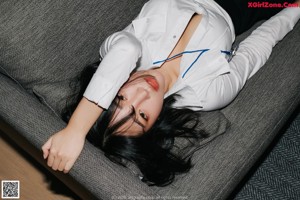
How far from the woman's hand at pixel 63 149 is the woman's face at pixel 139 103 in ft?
0.51

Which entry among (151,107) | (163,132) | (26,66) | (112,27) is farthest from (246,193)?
(26,66)

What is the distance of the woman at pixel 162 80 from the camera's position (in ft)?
3.51

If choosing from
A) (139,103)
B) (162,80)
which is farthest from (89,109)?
(162,80)

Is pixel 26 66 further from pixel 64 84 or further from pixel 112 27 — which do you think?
pixel 112 27

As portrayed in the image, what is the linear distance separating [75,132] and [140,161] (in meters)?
0.26

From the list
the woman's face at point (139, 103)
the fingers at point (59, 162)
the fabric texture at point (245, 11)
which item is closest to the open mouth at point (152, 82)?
the woman's face at point (139, 103)

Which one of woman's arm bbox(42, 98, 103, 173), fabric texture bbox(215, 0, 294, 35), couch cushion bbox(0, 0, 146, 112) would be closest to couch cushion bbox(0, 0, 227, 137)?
couch cushion bbox(0, 0, 146, 112)

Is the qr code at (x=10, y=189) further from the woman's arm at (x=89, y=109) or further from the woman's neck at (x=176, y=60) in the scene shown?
the woman's neck at (x=176, y=60)

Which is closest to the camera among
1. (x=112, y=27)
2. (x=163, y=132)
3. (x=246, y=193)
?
(x=163, y=132)

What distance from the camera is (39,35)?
1.21m

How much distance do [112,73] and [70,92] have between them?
0.26m

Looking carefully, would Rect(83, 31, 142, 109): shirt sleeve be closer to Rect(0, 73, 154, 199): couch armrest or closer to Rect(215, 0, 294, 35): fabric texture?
Rect(0, 73, 154, 199): couch armrest

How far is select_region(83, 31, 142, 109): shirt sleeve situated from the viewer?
3.46ft

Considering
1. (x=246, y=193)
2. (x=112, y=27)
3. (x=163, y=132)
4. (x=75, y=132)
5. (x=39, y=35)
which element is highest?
(x=39, y=35)
